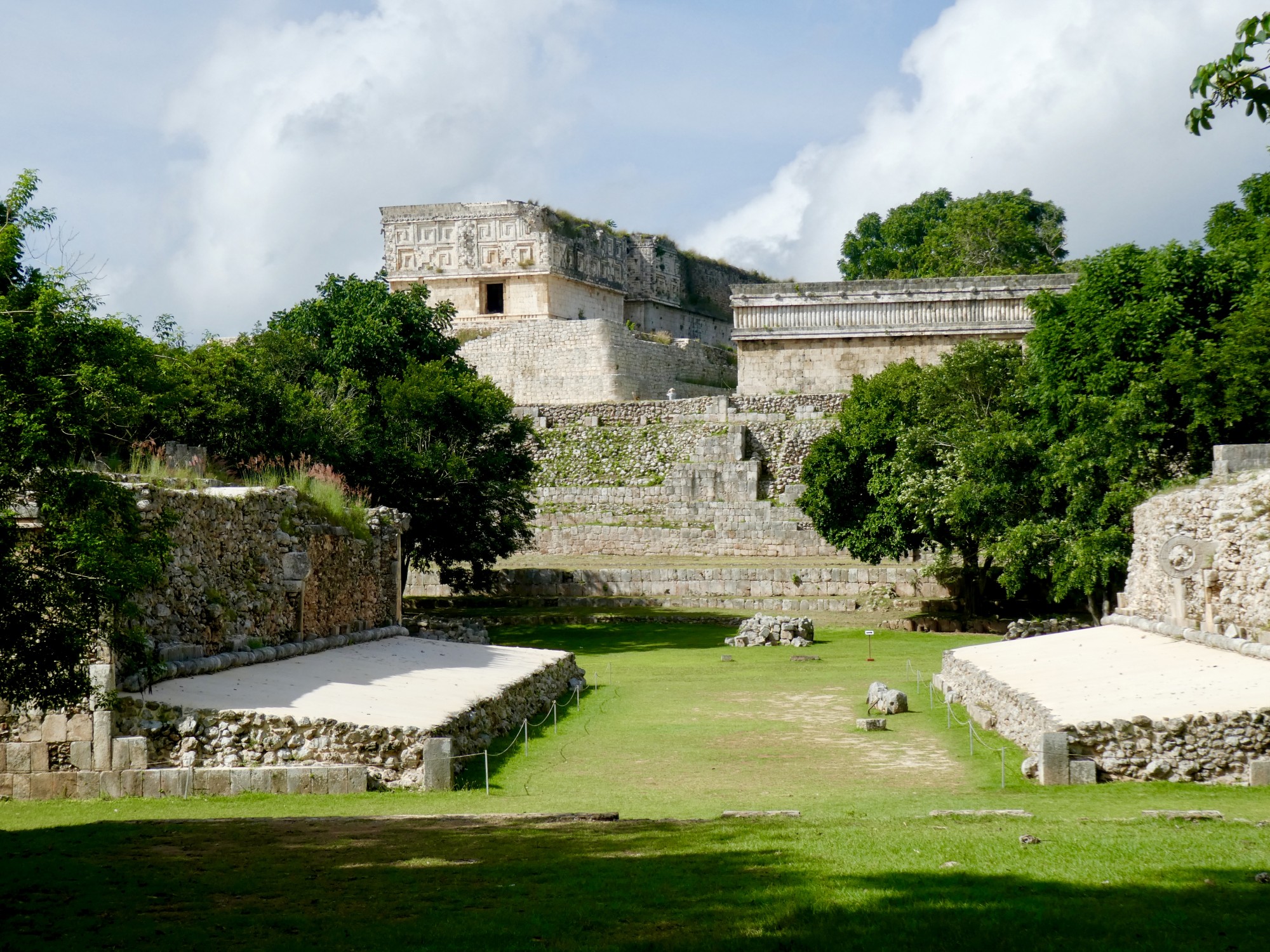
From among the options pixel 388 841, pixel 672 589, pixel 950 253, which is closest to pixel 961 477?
pixel 672 589

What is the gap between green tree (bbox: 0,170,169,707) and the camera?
7531 millimetres

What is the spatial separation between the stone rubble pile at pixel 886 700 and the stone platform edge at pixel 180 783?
7.08m

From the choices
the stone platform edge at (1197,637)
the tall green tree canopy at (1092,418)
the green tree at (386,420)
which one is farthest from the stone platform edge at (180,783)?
the tall green tree canopy at (1092,418)

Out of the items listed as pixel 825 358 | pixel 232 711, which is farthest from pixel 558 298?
pixel 232 711

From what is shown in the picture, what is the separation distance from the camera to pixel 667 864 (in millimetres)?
7320

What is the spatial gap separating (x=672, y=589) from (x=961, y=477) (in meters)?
8.66

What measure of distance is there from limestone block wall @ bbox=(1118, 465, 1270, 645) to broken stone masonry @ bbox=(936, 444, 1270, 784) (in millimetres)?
17

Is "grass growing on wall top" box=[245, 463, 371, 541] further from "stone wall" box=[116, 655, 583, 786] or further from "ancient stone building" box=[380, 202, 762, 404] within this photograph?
"ancient stone building" box=[380, 202, 762, 404]

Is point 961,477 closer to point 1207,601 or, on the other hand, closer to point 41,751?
point 1207,601

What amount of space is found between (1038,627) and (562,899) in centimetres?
1863

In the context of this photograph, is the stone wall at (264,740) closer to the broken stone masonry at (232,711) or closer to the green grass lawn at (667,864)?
the broken stone masonry at (232,711)

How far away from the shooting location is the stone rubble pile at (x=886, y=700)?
50.4 ft

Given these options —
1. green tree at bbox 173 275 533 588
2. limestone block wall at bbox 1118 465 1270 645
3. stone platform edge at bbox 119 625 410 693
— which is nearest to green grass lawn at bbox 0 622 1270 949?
stone platform edge at bbox 119 625 410 693

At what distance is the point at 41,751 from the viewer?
1057 cm
